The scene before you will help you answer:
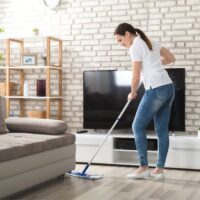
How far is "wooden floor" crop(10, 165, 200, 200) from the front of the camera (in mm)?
3264

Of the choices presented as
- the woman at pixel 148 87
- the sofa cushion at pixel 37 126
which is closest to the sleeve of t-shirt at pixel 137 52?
the woman at pixel 148 87

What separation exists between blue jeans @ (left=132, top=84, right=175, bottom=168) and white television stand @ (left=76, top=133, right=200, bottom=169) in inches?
24.0

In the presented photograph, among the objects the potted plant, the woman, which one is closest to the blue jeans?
the woman

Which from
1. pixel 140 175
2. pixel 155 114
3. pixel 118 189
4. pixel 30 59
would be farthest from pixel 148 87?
pixel 30 59

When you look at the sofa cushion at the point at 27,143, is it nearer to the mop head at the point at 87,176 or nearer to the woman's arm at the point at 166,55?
the mop head at the point at 87,176

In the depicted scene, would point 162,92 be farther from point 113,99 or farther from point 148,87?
point 113,99

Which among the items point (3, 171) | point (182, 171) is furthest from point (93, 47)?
point (3, 171)

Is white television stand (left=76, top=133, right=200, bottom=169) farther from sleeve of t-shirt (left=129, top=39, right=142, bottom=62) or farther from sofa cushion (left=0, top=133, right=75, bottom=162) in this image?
sleeve of t-shirt (left=129, top=39, right=142, bottom=62)

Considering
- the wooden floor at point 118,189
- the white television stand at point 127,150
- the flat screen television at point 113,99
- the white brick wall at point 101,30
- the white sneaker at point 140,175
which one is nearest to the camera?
the wooden floor at point 118,189

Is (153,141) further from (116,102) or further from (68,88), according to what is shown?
(68,88)

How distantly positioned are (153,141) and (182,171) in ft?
1.51

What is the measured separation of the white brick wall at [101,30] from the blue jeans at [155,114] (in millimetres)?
1016

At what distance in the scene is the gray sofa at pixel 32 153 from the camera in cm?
309

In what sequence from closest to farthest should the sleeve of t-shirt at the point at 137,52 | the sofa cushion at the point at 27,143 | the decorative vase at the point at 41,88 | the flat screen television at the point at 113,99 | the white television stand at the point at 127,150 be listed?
the sofa cushion at the point at 27,143 → the sleeve of t-shirt at the point at 137,52 → the white television stand at the point at 127,150 → the flat screen television at the point at 113,99 → the decorative vase at the point at 41,88
